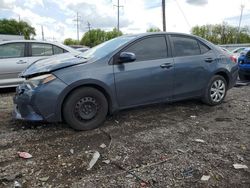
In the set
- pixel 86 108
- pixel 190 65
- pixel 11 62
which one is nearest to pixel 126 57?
pixel 86 108

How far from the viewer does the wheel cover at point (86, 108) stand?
4387mm

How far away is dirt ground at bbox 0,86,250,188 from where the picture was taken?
3.02m

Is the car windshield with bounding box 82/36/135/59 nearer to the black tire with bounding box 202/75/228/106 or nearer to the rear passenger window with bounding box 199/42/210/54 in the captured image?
the rear passenger window with bounding box 199/42/210/54

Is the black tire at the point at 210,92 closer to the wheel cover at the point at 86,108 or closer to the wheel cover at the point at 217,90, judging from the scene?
the wheel cover at the point at 217,90

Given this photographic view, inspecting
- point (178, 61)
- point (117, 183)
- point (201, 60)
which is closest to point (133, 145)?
point (117, 183)

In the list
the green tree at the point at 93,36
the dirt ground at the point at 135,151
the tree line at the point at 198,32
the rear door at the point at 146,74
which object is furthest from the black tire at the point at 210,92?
the green tree at the point at 93,36

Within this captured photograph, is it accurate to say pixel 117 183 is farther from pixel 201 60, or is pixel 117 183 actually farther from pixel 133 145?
pixel 201 60

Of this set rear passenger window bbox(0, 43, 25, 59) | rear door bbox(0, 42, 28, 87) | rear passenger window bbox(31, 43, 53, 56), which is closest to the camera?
rear door bbox(0, 42, 28, 87)

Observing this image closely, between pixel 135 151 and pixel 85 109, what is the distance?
3.94 feet

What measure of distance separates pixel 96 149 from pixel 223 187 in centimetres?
168

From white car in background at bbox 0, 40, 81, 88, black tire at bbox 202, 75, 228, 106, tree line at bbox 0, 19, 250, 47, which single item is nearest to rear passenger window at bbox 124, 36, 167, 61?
black tire at bbox 202, 75, 228, 106

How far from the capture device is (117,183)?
2936mm

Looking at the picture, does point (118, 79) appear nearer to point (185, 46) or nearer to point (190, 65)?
point (190, 65)

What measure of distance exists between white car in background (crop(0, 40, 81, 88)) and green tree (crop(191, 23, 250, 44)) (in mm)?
64976
